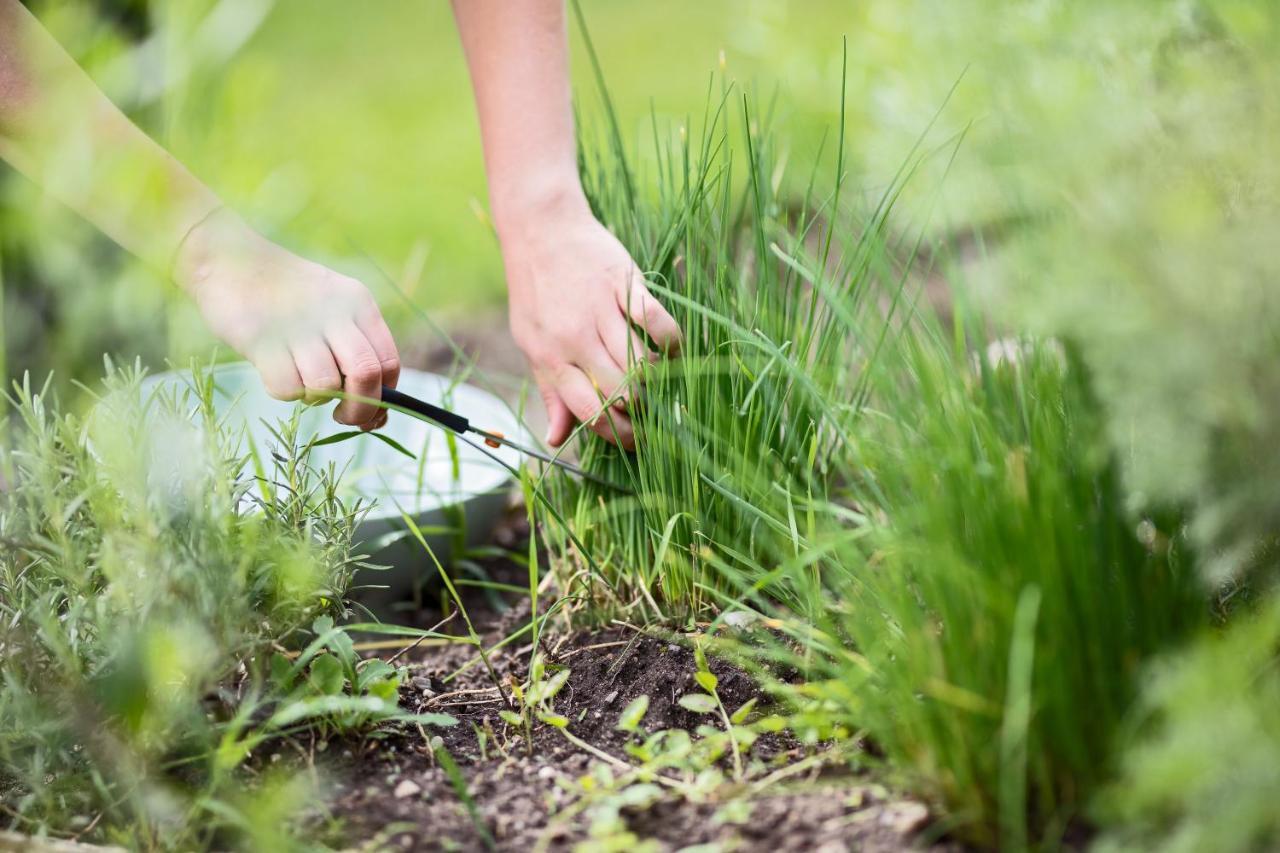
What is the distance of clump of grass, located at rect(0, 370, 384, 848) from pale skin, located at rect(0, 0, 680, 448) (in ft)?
0.63

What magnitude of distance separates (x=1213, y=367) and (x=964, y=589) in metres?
0.30

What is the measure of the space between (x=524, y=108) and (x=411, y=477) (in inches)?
30.1

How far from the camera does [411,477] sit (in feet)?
7.23

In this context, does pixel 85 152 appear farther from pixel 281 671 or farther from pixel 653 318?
pixel 653 318

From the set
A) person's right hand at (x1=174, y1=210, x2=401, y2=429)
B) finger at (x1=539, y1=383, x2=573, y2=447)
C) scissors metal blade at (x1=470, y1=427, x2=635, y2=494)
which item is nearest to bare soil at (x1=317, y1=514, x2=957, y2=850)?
scissors metal blade at (x1=470, y1=427, x2=635, y2=494)

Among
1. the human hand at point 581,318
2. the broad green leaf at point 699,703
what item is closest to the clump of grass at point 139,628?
the broad green leaf at point 699,703

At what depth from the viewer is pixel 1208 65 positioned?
3.80 feet

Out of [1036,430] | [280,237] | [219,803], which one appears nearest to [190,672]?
[219,803]

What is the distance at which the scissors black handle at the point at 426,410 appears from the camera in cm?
155

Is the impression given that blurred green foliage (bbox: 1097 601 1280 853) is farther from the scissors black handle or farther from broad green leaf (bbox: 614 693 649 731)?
the scissors black handle

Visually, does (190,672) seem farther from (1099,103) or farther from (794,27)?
(794,27)

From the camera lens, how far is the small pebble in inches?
50.3

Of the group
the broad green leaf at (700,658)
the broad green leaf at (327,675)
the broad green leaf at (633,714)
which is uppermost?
the broad green leaf at (327,675)

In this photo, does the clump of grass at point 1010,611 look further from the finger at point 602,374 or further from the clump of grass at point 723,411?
the finger at point 602,374
